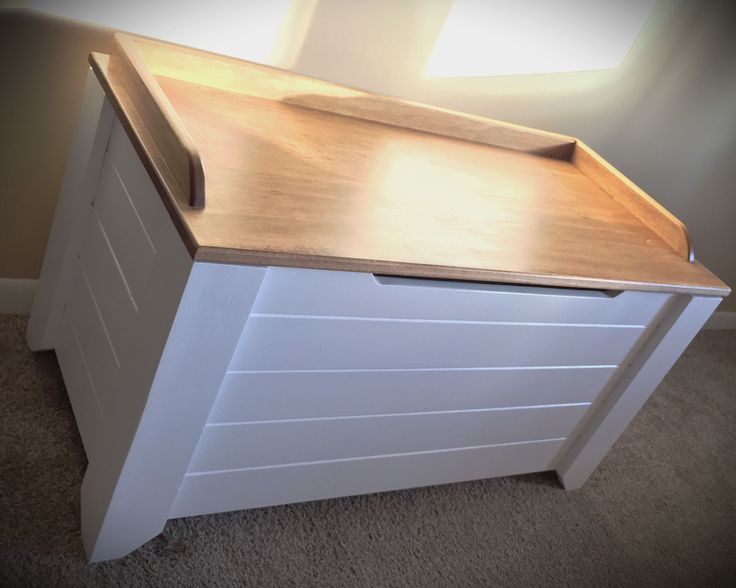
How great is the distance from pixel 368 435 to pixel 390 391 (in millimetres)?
109

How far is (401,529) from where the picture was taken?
4.93 ft

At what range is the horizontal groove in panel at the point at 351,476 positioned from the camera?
1265 mm

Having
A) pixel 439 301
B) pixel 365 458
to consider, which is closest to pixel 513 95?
pixel 439 301

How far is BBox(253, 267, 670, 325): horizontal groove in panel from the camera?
106 cm

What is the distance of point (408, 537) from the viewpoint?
1.49 meters

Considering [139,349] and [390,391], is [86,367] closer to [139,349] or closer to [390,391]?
[139,349]

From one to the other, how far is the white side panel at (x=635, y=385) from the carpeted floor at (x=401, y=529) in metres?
0.09

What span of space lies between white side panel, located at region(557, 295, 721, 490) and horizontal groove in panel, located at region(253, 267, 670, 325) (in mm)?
57

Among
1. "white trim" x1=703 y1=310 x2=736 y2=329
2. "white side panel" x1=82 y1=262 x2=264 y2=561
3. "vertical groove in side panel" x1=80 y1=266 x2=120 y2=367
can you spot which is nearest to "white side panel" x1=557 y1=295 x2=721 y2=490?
"white side panel" x1=82 y1=262 x2=264 y2=561

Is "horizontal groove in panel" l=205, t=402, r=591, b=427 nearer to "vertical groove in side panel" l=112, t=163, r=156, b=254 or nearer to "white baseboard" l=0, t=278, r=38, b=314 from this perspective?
"vertical groove in side panel" l=112, t=163, r=156, b=254

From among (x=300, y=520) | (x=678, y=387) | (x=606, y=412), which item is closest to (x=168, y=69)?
(x=300, y=520)

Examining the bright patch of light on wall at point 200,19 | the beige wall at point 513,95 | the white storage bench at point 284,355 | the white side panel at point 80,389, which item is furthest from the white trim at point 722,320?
the white side panel at point 80,389

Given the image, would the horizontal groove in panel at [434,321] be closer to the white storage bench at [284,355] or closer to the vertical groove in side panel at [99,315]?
the white storage bench at [284,355]

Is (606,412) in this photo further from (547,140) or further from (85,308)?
(85,308)
